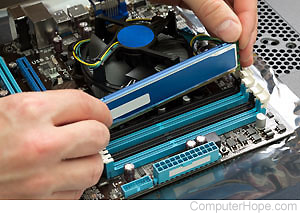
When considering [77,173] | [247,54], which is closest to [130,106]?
[77,173]

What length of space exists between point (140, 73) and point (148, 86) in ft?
0.79

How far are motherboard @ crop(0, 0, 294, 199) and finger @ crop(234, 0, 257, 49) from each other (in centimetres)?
8

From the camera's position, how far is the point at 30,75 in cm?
364

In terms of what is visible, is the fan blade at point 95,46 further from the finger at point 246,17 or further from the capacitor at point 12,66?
the finger at point 246,17

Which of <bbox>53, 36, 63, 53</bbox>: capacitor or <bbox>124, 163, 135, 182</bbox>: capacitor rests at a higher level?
<bbox>53, 36, 63, 53</bbox>: capacitor

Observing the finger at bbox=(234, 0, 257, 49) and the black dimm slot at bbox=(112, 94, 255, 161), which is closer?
the black dimm slot at bbox=(112, 94, 255, 161)

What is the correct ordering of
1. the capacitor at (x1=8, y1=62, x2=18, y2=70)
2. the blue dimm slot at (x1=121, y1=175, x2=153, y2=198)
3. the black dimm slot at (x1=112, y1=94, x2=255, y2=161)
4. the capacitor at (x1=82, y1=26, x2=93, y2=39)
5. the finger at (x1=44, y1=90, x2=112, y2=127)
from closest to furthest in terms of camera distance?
the finger at (x1=44, y1=90, x2=112, y2=127)
the blue dimm slot at (x1=121, y1=175, x2=153, y2=198)
the black dimm slot at (x1=112, y1=94, x2=255, y2=161)
the capacitor at (x1=8, y1=62, x2=18, y2=70)
the capacitor at (x1=82, y1=26, x2=93, y2=39)

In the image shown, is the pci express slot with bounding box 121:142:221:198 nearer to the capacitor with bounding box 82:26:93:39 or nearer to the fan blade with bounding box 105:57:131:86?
the fan blade with bounding box 105:57:131:86

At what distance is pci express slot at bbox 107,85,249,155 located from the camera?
320cm

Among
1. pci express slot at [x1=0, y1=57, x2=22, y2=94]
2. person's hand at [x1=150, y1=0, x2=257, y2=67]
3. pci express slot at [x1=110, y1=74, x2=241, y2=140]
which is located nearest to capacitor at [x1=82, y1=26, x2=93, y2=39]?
pci express slot at [x1=0, y1=57, x2=22, y2=94]

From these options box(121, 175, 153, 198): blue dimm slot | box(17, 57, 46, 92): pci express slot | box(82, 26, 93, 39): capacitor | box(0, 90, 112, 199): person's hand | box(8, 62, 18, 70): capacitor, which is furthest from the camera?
box(82, 26, 93, 39): capacitor

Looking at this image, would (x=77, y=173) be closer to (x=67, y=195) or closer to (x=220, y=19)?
(x=67, y=195)

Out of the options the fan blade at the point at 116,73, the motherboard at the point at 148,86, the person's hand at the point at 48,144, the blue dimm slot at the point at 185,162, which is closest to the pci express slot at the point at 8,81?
the motherboard at the point at 148,86

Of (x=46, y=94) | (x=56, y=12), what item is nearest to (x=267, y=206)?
(x=46, y=94)
